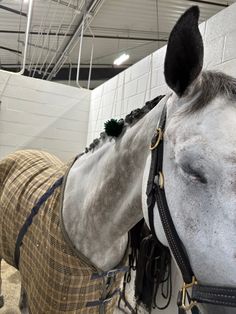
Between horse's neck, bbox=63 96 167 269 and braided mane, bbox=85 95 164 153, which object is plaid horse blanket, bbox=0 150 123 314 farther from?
braided mane, bbox=85 95 164 153

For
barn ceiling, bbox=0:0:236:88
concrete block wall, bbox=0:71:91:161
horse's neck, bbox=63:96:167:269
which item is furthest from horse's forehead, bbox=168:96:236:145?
concrete block wall, bbox=0:71:91:161

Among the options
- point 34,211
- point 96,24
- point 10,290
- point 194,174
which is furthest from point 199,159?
point 96,24

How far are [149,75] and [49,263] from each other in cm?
147

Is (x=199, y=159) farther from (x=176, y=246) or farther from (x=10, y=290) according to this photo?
(x=10, y=290)

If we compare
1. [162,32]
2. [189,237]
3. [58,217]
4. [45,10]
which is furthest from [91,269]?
[162,32]

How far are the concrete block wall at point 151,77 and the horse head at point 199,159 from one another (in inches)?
20.1

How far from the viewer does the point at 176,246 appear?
54 cm

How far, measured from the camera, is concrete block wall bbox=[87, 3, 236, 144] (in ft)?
4.47

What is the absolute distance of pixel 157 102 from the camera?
77 centimetres

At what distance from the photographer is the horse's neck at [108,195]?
0.75m

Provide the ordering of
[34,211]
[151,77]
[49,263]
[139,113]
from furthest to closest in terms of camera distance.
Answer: [151,77] → [34,211] → [49,263] → [139,113]

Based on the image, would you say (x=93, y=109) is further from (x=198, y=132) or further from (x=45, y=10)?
(x=198, y=132)

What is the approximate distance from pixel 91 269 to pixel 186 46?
707mm

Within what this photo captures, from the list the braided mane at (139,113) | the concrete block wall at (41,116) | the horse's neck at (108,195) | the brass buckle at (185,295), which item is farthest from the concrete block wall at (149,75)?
the brass buckle at (185,295)
